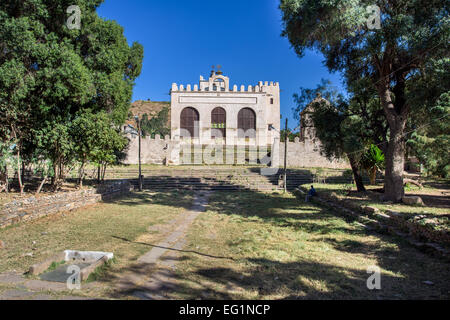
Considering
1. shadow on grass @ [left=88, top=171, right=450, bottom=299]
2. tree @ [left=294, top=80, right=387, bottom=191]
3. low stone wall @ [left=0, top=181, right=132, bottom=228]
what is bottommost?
shadow on grass @ [left=88, top=171, right=450, bottom=299]

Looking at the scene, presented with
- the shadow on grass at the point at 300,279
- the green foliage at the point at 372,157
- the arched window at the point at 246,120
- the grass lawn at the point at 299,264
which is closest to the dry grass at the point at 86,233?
the shadow on grass at the point at 300,279

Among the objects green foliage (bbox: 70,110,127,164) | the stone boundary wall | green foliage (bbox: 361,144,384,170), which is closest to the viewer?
green foliage (bbox: 70,110,127,164)

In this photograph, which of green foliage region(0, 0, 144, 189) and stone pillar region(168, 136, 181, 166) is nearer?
green foliage region(0, 0, 144, 189)

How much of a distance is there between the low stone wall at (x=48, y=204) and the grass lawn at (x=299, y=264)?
4.90 meters

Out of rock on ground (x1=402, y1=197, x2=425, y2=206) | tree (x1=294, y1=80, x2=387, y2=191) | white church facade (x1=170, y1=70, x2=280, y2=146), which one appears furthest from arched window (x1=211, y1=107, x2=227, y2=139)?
rock on ground (x1=402, y1=197, x2=425, y2=206)

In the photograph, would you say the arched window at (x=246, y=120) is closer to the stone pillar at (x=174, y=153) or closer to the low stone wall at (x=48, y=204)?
the stone pillar at (x=174, y=153)

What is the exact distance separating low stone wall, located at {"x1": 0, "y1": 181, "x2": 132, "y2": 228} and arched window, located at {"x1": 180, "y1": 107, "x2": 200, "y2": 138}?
842 inches

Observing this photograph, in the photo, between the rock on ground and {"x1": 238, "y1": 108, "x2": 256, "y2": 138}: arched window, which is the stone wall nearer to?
{"x1": 238, "y1": 108, "x2": 256, "y2": 138}: arched window

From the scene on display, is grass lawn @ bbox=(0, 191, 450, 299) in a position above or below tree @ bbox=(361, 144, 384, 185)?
below

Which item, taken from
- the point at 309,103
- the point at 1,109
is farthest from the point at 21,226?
the point at 309,103

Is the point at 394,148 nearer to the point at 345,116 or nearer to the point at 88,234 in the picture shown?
the point at 345,116

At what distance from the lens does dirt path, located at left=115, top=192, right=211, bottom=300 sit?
378cm
